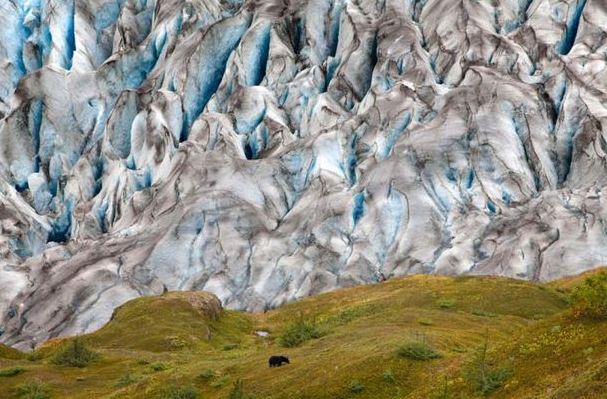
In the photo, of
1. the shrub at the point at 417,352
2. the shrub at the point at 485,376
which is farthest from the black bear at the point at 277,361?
the shrub at the point at 485,376

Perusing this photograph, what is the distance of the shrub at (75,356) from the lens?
169ft

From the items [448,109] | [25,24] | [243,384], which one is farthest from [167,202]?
[25,24]

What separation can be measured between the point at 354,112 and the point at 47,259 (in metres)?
61.1

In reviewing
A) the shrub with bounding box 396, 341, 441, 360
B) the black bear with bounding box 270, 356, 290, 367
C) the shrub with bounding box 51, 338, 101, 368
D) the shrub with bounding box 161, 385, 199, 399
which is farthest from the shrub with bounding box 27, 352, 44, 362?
the shrub with bounding box 396, 341, 441, 360

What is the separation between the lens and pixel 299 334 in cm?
4859

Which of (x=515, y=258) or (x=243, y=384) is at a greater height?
(x=243, y=384)

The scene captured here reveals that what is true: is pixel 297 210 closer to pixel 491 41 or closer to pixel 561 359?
pixel 491 41

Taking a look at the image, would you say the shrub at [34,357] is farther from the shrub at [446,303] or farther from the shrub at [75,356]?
the shrub at [446,303]

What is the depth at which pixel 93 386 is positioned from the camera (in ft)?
150

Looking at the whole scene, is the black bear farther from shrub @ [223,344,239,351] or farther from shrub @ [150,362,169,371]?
shrub @ [223,344,239,351]

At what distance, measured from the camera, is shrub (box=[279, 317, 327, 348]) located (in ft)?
158

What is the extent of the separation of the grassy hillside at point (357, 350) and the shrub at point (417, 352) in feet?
0.18

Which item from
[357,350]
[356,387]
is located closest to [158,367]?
[357,350]

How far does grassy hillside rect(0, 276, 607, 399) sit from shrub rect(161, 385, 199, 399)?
71 millimetres
